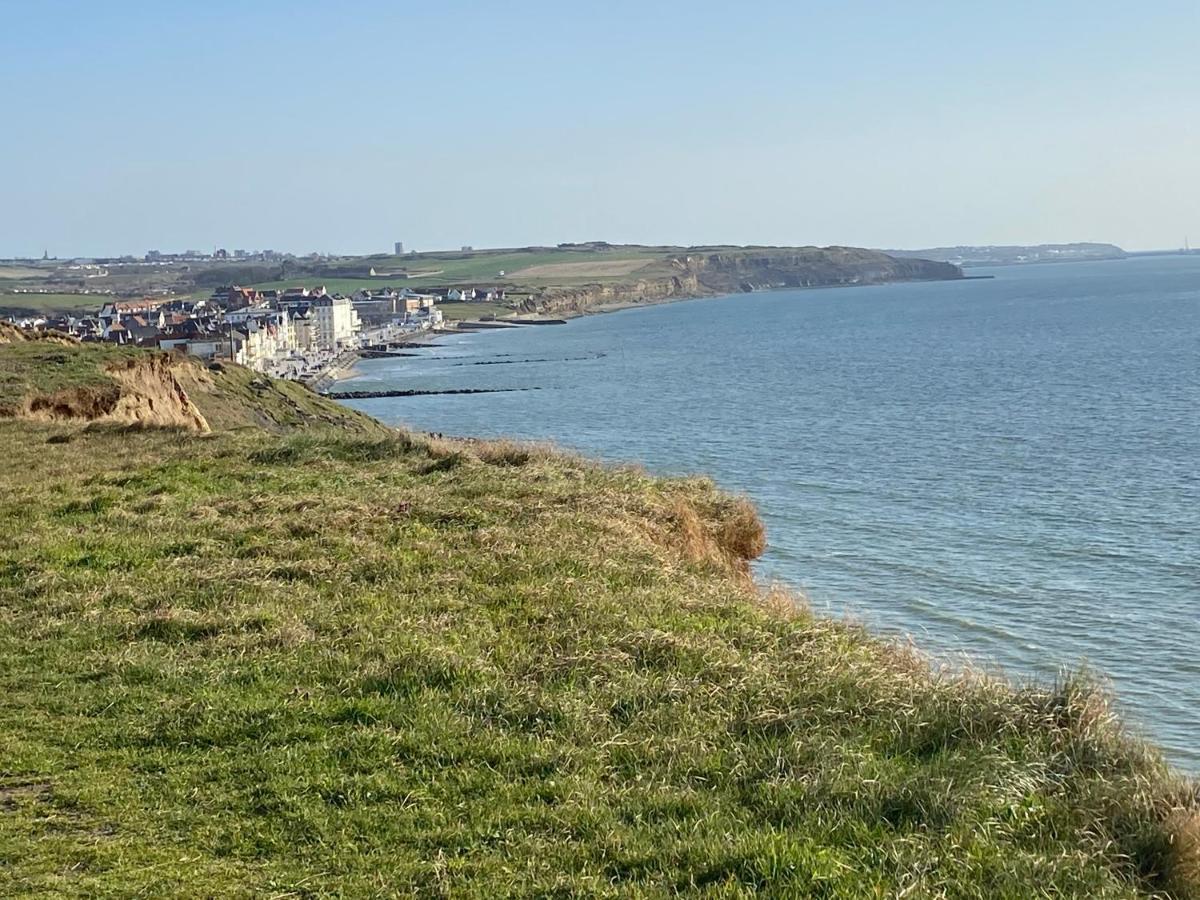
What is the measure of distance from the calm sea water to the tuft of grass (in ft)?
16.7

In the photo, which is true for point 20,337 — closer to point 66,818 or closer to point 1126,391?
point 66,818

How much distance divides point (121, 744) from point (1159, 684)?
17.4m

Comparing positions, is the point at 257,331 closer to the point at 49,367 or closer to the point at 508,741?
the point at 49,367

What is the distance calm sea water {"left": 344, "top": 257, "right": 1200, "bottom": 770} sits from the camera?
2348 cm

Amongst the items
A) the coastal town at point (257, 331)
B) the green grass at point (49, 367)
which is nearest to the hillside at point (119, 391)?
the green grass at point (49, 367)

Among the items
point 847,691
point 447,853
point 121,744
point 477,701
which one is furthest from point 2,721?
point 847,691

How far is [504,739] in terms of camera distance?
8148 mm

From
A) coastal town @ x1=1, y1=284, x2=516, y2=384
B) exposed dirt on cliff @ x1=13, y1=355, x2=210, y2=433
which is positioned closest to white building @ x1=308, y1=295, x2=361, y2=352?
coastal town @ x1=1, y1=284, x2=516, y2=384

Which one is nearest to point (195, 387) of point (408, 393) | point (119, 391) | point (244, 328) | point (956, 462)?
point (119, 391)

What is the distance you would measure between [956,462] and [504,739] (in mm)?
40182

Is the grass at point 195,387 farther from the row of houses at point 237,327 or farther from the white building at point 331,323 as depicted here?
the white building at point 331,323

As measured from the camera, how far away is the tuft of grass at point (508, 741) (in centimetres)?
636

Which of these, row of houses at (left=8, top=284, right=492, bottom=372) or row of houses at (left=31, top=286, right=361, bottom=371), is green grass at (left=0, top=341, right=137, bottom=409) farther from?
row of houses at (left=31, top=286, right=361, bottom=371)

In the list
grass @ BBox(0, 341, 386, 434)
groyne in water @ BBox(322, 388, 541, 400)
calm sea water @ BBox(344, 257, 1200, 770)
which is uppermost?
grass @ BBox(0, 341, 386, 434)
